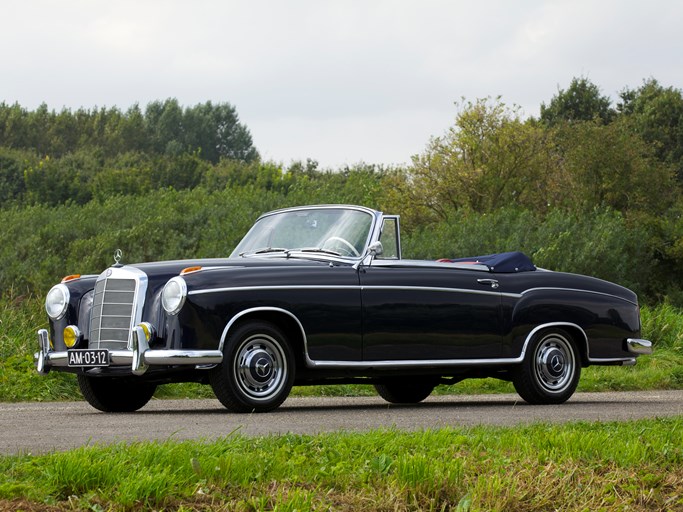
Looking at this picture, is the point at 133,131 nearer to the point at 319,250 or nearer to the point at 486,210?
the point at 486,210

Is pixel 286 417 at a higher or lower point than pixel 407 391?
higher

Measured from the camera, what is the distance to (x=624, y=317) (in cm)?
1207

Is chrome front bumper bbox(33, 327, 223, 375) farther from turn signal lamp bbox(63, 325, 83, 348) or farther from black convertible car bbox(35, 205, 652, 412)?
turn signal lamp bbox(63, 325, 83, 348)

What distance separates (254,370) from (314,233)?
6.23ft

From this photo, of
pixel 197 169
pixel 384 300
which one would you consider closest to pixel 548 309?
pixel 384 300

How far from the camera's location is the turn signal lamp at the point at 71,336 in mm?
10453

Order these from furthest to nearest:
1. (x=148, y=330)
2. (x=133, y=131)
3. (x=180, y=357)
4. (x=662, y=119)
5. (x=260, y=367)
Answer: (x=133, y=131)
(x=662, y=119)
(x=260, y=367)
(x=148, y=330)
(x=180, y=357)

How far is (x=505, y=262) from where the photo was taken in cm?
1155

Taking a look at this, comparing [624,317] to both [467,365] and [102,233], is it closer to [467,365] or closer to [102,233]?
[467,365]

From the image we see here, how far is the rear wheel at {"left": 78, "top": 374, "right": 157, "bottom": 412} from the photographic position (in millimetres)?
10680

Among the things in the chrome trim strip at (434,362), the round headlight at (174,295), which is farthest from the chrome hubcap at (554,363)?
the round headlight at (174,295)

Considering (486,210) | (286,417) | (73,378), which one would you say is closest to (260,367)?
(286,417)

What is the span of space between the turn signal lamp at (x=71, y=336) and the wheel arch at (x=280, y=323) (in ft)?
5.57

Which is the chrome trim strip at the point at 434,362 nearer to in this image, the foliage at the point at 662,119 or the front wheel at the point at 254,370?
the front wheel at the point at 254,370
